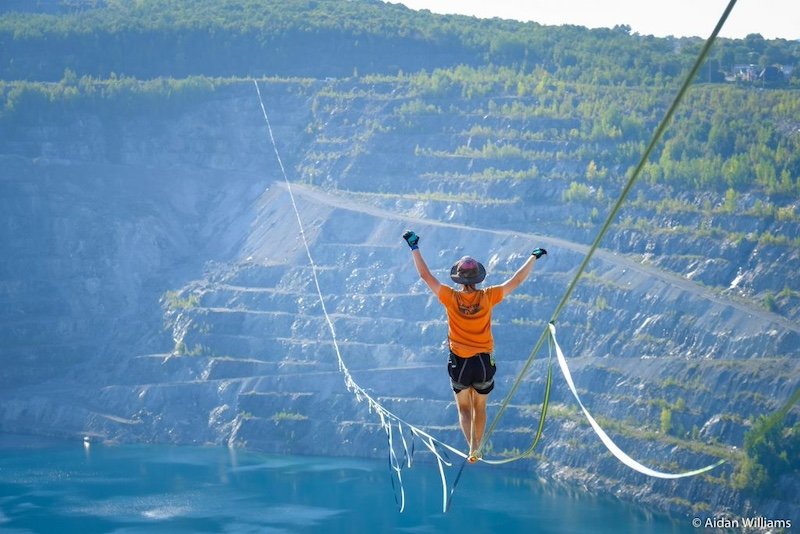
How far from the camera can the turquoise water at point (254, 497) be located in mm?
59219

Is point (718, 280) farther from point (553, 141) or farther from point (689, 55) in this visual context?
point (689, 55)

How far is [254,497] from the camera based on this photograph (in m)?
64.1

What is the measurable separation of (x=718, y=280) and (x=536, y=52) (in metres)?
36.1

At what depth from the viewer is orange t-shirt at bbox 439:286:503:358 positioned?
48.9ft

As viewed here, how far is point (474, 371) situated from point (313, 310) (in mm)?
62861

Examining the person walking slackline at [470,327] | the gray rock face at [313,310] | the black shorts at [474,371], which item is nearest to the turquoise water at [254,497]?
the gray rock face at [313,310]

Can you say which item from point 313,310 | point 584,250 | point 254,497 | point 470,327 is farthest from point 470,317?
point 313,310

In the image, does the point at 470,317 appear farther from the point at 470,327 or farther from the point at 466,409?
the point at 466,409

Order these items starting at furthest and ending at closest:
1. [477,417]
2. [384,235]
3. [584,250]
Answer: [384,235] < [584,250] < [477,417]

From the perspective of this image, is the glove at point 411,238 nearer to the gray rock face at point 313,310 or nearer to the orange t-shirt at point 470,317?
the orange t-shirt at point 470,317

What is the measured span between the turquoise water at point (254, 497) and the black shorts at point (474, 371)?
4240 centimetres

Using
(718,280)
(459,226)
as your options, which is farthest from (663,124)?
(459,226)

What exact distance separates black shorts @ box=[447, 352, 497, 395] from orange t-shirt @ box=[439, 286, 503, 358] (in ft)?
0.29

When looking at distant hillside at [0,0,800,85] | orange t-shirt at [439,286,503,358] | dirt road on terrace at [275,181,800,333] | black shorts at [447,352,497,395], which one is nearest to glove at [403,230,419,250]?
orange t-shirt at [439,286,503,358]
